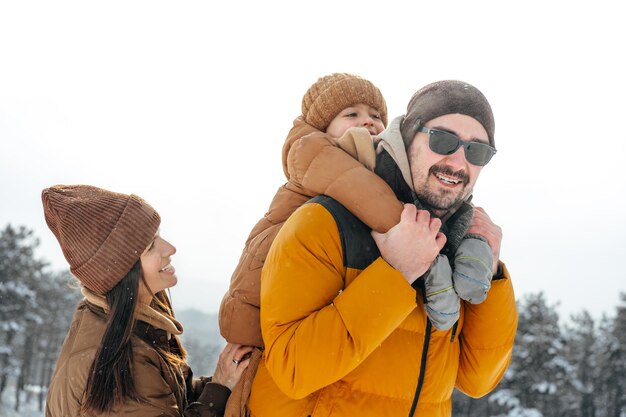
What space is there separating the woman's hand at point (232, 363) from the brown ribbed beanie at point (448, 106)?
1658 mm

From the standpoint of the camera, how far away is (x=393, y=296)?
270 centimetres

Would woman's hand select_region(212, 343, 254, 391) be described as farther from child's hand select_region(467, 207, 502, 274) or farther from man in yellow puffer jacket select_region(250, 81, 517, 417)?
child's hand select_region(467, 207, 502, 274)

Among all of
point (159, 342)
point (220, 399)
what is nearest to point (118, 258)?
point (159, 342)

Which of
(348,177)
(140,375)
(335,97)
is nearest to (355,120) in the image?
(335,97)

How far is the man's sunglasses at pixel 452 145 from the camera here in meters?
3.21

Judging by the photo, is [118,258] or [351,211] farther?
[118,258]

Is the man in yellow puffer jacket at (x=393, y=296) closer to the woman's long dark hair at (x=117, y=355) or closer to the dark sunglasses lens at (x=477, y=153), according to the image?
the dark sunglasses lens at (x=477, y=153)

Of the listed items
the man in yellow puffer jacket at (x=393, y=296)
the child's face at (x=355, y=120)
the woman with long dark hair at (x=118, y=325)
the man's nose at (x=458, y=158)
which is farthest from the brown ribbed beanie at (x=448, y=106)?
the woman with long dark hair at (x=118, y=325)

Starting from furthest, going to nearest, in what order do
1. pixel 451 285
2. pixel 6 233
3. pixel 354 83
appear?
pixel 6 233 → pixel 354 83 → pixel 451 285

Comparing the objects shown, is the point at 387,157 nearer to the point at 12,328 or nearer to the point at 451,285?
the point at 451,285

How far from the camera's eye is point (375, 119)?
5066mm

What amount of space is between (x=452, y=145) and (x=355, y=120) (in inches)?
67.0

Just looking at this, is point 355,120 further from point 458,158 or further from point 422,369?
point 422,369

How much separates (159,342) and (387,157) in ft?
6.20
